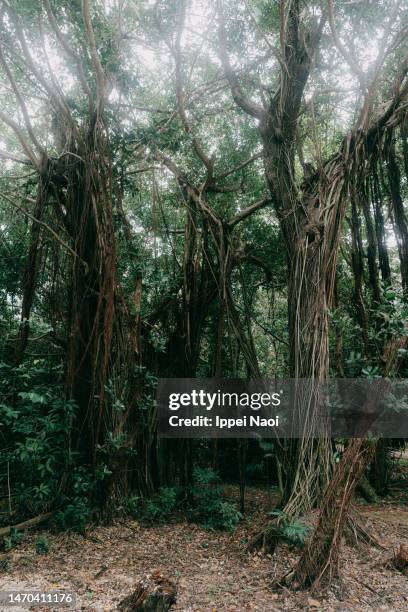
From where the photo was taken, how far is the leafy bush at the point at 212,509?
398 centimetres

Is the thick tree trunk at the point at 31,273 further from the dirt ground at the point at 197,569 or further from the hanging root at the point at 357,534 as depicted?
the hanging root at the point at 357,534

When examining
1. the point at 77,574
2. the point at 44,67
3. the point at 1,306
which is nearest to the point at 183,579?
the point at 77,574

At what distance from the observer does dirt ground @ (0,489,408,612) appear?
2512 mm

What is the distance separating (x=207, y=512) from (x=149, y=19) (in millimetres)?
4134

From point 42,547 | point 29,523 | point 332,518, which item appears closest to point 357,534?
point 332,518

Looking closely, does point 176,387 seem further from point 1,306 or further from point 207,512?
point 1,306

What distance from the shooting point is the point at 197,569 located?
10.2ft

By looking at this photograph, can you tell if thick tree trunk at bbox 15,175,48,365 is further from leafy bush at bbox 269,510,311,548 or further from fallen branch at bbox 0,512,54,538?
leafy bush at bbox 269,510,311,548

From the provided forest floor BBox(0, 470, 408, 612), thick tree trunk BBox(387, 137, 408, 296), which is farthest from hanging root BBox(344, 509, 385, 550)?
thick tree trunk BBox(387, 137, 408, 296)

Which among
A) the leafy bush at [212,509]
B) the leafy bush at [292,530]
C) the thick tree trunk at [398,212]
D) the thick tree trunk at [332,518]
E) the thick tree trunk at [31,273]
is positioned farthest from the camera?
the thick tree trunk at [398,212]

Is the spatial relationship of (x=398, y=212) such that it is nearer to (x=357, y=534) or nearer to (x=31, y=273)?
(x=357, y=534)

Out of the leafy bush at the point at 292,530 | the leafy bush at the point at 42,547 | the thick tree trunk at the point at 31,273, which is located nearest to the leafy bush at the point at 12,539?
the leafy bush at the point at 42,547

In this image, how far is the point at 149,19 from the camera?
3.95 meters

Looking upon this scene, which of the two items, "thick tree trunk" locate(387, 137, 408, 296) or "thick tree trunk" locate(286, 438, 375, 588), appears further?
"thick tree trunk" locate(387, 137, 408, 296)
